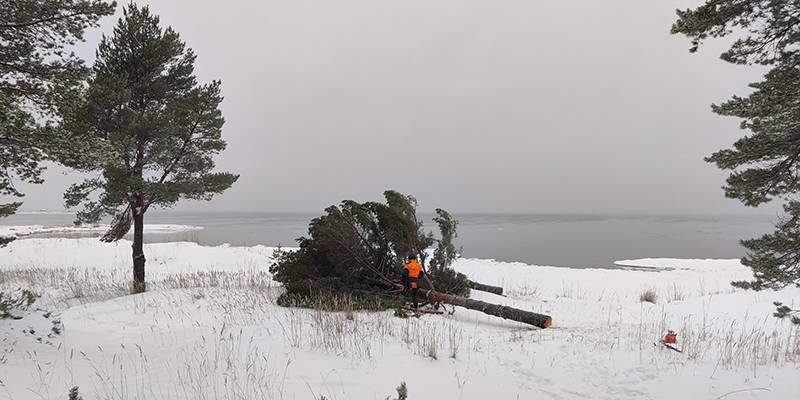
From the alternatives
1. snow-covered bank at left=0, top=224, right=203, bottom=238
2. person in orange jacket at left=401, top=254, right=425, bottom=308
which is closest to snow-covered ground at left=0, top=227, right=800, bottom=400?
person in orange jacket at left=401, top=254, right=425, bottom=308

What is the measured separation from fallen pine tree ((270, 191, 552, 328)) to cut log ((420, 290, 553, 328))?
2 cm

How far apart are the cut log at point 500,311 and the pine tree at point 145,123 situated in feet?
26.0

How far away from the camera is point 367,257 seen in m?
8.68

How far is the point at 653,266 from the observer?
2267 centimetres

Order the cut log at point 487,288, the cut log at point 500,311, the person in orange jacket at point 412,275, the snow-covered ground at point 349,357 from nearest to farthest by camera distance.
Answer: the snow-covered ground at point 349,357
the cut log at point 500,311
the person in orange jacket at point 412,275
the cut log at point 487,288

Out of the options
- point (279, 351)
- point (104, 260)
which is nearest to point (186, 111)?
point (279, 351)

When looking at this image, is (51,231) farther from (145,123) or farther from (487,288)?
(487,288)

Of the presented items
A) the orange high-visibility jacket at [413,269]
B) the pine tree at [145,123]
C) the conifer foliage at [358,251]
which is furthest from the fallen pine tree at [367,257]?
the pine tree at [145,123]

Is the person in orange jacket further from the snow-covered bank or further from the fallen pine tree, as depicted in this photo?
the snow-covered bank

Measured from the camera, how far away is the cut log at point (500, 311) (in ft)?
21.5

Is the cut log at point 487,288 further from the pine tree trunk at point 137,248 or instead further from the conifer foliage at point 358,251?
the pine tree trunk at point 137,248

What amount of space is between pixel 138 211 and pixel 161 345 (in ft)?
23.8

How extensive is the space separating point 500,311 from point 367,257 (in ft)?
11.8

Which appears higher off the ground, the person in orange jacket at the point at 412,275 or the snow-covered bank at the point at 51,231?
the person in orange jacket at the point at 412,275
